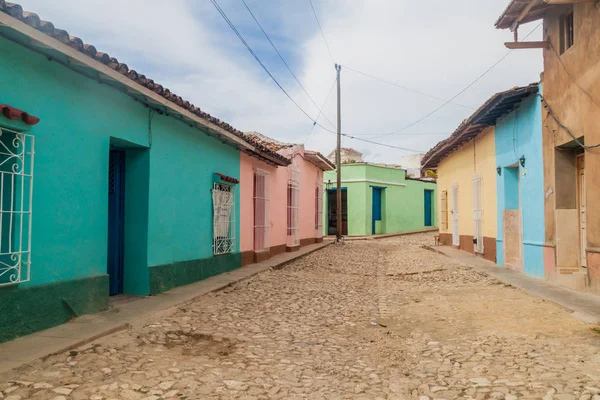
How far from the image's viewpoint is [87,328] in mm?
4734

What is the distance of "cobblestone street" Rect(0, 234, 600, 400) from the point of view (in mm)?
3377

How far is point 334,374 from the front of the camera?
→ 3812 millimetres

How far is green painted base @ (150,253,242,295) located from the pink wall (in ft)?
3.89

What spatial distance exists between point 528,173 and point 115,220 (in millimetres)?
7309

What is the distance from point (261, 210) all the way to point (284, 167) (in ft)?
8.20

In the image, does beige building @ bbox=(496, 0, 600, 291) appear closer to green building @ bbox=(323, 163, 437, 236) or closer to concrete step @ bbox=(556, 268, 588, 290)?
concrete step @ bbox=(556, 268, 588, 290)

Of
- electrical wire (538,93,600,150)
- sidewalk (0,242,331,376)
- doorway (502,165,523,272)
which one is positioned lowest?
sidewalk (0,242,331,376)

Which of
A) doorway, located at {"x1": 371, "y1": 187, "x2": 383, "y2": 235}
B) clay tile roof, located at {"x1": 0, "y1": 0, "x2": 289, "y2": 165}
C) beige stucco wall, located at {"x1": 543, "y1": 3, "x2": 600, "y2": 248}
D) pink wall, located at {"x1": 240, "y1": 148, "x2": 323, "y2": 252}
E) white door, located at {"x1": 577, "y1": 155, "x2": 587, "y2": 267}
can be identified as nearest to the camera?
clay tile roof, located at {"x1": 0, "y1": 0, "x2": 289, "y2": 165}

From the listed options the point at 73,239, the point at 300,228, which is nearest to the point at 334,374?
the point at 73,239

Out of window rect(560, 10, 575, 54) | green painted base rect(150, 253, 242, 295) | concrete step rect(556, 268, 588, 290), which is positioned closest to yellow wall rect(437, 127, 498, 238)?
concrete step rect(556, 268, 588, 290)

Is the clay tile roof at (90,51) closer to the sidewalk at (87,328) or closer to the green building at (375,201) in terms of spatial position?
the sidewalk at (87,328)

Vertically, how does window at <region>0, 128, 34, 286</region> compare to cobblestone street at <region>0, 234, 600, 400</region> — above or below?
above

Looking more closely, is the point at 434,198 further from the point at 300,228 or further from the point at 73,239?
the point at 73,239

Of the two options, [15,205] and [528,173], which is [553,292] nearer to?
[528,173]
